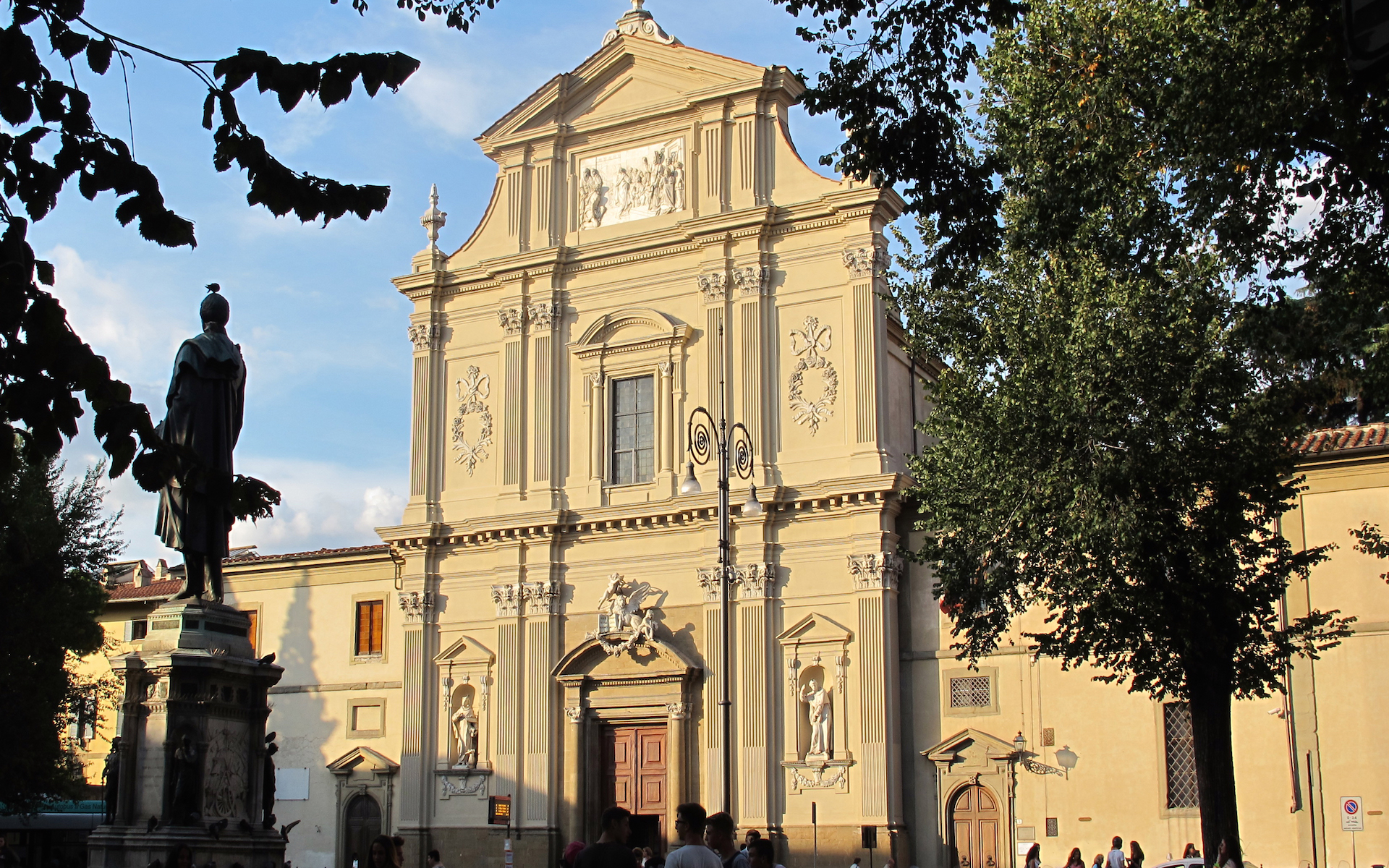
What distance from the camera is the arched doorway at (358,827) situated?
32.8 metres

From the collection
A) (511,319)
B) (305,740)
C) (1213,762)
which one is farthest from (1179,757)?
(305,740)

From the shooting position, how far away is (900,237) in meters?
22.9

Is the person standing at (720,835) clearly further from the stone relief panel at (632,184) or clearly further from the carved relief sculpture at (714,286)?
the stone relief panel at (632,184)

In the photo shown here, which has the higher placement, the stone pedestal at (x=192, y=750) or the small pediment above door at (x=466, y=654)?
the small pediment above door at (x=466, y=654)

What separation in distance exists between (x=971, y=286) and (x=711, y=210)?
11.4m

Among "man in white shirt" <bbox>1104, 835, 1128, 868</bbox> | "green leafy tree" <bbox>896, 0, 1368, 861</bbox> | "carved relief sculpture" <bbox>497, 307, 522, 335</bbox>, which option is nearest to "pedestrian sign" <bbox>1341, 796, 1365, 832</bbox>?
"man in white shirt" <bbox>1104, 835, 1128, 868</bbox>

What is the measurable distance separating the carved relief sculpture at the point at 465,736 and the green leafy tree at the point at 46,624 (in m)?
7.66

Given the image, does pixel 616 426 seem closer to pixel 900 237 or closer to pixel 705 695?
pixel 705 695

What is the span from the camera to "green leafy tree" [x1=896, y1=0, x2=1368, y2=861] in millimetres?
18500

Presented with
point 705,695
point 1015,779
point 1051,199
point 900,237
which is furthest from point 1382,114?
point 705,695

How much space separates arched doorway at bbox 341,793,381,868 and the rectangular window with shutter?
130 inches

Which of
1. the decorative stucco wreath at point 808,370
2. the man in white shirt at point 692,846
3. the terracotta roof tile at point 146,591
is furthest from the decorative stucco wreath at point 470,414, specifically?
the man in white shirt at point 692,846

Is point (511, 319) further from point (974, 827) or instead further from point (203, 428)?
point (203, 428)

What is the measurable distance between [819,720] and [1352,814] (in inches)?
372
